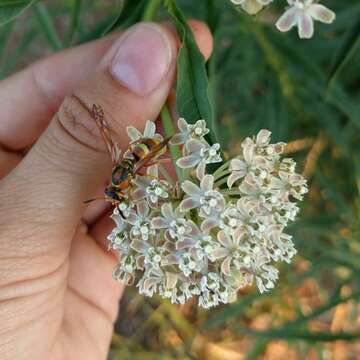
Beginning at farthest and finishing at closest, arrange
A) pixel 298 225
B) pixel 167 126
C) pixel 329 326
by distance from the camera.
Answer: pixel 329 326 < pixel 298 225 < pixel 167 126

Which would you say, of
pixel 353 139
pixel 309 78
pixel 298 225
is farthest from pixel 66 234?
pixel 353 139

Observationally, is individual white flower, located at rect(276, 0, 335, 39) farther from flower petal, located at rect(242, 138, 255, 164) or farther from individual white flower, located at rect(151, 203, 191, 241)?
individual white flower, located at rect(151, 203, 191, 241)

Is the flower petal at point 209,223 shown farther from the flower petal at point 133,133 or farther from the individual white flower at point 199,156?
the flower petal at point 133,133

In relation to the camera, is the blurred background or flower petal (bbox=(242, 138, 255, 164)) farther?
the blurred background

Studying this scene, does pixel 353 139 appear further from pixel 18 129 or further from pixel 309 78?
pixel 18 129

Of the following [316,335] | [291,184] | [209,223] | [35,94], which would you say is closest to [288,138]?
[316,335]

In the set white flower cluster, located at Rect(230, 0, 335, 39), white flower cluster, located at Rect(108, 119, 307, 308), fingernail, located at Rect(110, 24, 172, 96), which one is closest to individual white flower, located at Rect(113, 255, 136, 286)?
white flower cluster, located at Rect(108, 119, 307, 308)
